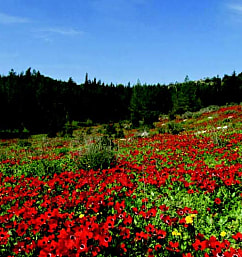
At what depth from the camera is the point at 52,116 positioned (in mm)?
48781

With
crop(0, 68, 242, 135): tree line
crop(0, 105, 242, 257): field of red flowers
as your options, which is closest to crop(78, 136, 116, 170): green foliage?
crop(0, 105, 242, 257): field of red flowers

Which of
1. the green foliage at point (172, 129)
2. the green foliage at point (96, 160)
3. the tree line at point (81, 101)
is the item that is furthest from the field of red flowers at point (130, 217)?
the tree line at point (81, 101)

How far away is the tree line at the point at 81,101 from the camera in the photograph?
44.2 metres

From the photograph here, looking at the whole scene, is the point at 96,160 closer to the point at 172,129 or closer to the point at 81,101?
the point at 172,129

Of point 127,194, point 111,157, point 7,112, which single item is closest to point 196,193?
point 127,194

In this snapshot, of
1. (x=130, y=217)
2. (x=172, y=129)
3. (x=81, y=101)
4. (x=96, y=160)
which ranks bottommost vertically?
(x=130, y=217)

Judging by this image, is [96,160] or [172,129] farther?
[172,129]

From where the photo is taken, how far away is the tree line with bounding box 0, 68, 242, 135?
44.2 metres

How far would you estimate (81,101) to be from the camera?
59062 mm

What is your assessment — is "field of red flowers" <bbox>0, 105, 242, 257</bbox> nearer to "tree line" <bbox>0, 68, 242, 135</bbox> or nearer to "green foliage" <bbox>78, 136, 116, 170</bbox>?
"green foliage" <bbox>78, 136, 116, 170</bbox>

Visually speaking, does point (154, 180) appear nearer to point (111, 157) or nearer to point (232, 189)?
point (232, 189)

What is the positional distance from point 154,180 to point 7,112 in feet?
146

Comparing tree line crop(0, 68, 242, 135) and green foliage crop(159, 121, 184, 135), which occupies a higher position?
tree line crop(0, 68, 242, 135)

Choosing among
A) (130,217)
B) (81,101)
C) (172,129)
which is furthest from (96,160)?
(81,101)
